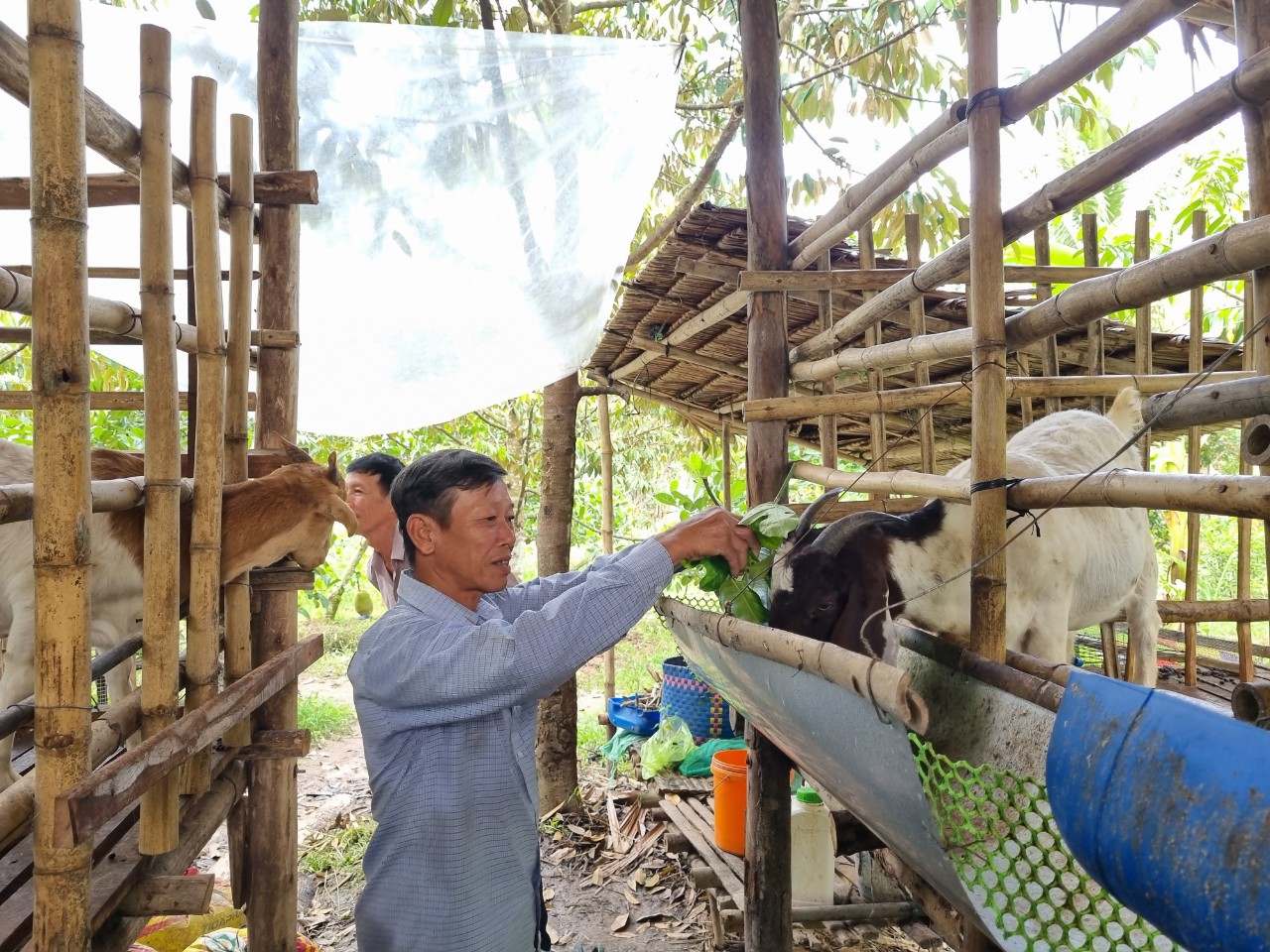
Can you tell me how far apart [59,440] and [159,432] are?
22.5 inches

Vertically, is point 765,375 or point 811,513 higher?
point 765,375

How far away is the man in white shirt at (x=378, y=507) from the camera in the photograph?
171 inches

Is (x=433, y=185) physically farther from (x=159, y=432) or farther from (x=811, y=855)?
(x=811, y=855)

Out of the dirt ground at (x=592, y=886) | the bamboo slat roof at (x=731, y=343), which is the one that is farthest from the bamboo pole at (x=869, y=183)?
the dirt ground at (x=592, y=886)

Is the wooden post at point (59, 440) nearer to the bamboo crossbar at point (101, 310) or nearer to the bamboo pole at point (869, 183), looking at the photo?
the bamboo crossbar at point (101, 310)

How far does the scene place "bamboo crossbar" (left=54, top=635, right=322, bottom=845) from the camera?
1521mm

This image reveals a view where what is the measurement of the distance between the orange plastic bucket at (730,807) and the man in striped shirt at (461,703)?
257 cm

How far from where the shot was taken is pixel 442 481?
2150 millimetres

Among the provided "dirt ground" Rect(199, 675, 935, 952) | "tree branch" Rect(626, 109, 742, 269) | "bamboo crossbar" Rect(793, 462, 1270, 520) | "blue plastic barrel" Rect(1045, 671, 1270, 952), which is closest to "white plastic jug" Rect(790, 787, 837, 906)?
"dirt ground" Rect(199, 675, 935, 952)

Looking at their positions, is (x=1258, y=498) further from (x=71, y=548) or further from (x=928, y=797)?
(x=71, y=548)

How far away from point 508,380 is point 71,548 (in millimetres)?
3709

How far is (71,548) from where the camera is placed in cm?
153

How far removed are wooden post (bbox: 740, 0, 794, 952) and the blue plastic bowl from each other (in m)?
3.44

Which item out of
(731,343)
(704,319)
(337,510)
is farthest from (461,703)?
(731,343)
